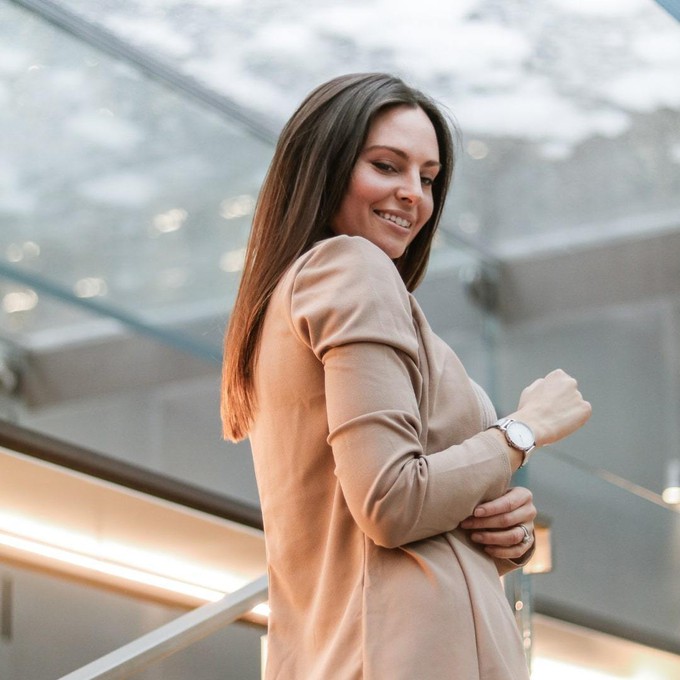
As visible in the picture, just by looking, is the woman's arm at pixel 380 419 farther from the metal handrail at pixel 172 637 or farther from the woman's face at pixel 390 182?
the metal handrail at pixel 172 637

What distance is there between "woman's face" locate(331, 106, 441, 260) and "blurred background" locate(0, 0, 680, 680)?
2440mm

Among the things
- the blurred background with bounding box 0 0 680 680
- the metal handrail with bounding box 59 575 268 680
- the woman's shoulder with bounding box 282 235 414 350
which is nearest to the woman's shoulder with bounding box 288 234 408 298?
the woman's shoulder with bounding box 282 235 414 350

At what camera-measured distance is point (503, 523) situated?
55.8 inches

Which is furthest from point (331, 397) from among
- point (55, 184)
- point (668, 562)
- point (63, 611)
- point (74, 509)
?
point (668, 562)

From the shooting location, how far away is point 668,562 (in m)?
5.89

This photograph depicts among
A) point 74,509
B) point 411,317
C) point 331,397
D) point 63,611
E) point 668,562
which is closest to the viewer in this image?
point 331,397

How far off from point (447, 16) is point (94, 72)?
1339 millimetres

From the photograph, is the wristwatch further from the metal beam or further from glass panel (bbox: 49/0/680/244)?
the metal beam

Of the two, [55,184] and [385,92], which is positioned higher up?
[55,184]

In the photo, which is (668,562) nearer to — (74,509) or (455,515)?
(74,509)

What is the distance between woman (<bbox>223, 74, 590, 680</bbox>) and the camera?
4.35 ft

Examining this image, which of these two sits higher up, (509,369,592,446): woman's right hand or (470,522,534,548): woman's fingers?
(509,369,592,446): woman's right hand

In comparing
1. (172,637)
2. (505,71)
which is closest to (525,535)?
(172,637)

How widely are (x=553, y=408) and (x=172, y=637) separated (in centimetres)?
121
